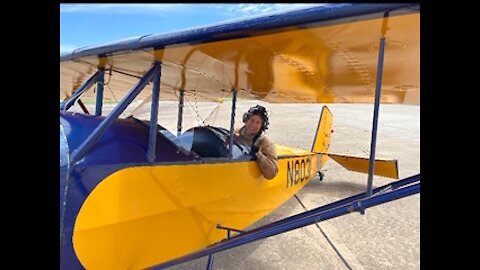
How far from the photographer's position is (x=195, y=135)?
327 centimetres

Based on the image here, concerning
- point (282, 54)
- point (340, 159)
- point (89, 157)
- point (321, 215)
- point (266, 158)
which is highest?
point (282, 54)

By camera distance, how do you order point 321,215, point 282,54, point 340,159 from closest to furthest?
1. point 321,215
2. point 282,54
3. point 340,159

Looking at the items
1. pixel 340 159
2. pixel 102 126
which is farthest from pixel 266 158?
pixel 340 159

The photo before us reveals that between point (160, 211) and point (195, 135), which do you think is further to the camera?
point (195, 135)

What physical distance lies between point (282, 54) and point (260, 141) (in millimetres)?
1584

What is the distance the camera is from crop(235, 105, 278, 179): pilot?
368 cm

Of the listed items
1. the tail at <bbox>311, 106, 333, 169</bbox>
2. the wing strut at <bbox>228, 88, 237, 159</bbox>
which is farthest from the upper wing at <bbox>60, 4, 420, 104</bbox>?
the tail at <bbox>311, 106, 333, 169</bbox>

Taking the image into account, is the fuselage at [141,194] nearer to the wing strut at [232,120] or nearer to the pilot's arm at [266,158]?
the wing strut at [232,120]

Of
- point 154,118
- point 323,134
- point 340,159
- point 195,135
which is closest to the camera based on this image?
point 154,118

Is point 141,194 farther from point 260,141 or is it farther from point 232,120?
point 260,141

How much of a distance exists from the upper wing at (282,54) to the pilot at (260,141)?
328mm

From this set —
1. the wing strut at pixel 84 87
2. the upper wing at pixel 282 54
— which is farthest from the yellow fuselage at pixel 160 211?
the wing strut at pixel 84 87

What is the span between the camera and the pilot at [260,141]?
145 inches

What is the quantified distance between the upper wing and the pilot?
33cm
